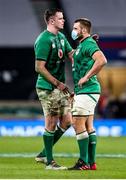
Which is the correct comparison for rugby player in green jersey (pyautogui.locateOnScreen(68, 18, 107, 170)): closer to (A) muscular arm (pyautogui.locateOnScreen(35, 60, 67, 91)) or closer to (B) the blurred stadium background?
(A) muscular arm (pyautogui.locateOnScreen(35, 60, 67, 91))

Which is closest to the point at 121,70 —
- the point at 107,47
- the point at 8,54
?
the point at 107,47

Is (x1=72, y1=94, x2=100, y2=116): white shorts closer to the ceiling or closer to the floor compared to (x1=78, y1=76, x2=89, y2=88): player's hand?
closer to the floor

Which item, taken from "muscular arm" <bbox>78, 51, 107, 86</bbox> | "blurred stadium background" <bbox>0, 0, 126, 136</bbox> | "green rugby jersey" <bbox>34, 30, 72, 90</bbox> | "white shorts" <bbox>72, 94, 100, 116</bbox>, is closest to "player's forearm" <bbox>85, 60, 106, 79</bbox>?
"muscular arm" <bbox>78, 51, 107, 86</bbox>

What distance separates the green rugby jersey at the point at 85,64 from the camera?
13.4 meters

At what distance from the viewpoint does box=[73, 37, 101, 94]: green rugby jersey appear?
13.4 metres

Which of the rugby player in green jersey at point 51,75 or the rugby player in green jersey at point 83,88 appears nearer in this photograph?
the rugby player in green jersey at point 83,88

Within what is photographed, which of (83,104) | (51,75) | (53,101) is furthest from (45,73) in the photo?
(83,104)

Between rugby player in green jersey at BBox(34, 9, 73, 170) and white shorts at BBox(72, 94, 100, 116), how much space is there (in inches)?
19.6

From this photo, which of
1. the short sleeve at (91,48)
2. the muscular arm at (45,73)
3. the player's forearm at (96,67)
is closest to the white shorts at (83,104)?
the player's forearm at (96,67)

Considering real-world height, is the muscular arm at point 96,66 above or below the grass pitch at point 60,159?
above

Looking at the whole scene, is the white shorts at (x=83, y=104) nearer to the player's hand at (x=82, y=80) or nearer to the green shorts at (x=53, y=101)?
the player's hand at (x=82, y=80)

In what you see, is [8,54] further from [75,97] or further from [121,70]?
[75,97]

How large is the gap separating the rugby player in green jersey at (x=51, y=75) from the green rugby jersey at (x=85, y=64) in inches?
18.0

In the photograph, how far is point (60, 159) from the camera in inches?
625
